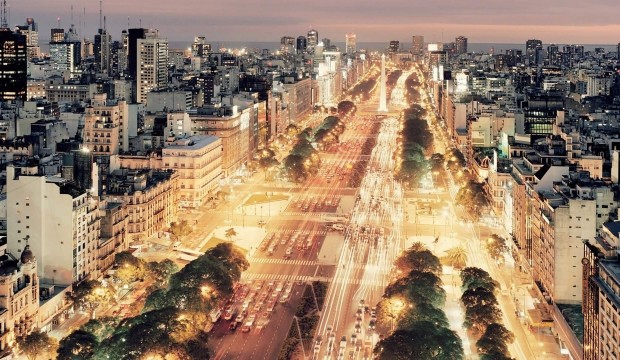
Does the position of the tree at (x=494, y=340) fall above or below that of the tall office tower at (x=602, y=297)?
below

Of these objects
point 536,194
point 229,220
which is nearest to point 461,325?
point 536,194

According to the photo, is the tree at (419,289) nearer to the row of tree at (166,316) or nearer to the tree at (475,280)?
the tree at (475,280)

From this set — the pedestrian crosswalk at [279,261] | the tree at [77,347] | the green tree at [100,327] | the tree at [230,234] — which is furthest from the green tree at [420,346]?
the tree at [230,234]

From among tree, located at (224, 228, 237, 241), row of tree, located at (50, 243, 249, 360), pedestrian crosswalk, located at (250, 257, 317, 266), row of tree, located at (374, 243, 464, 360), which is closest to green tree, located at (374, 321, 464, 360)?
row of tree, located at (374, 243, 464, 360)

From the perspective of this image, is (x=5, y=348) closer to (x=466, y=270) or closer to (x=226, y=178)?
(x=466, y=270)

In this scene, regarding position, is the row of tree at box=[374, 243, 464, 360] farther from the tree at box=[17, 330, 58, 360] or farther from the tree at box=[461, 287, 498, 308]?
the tree at box=[17, 330, 58, 360]
